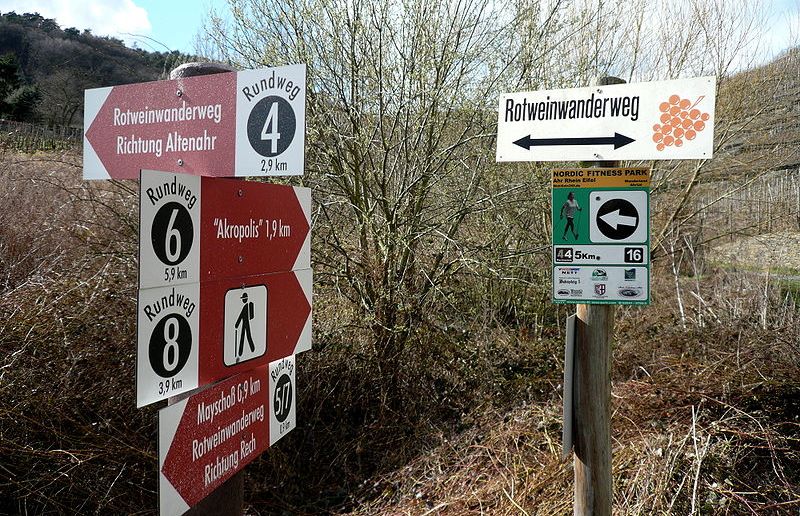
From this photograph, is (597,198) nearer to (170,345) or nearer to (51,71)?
(170,345)

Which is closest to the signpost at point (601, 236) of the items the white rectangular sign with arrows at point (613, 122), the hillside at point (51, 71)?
the white rectangular sign with arrows at point (613, 122)

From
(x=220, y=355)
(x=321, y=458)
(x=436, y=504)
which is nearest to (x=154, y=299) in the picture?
(x=220, y=355)

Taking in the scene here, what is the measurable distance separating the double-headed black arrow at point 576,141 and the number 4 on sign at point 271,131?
4.13 feet

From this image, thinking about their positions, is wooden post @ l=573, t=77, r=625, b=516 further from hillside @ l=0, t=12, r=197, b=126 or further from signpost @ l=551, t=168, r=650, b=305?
hillside @ l=0, t=12, r=197, b=126

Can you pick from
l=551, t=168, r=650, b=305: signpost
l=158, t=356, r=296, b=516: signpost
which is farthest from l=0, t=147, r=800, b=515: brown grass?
l=158, t=356, r=296, b=516: signpost

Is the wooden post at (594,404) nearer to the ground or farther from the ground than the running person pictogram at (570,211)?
nearer to the ground

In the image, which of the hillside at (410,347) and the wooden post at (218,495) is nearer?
the wooden post at (218,495)

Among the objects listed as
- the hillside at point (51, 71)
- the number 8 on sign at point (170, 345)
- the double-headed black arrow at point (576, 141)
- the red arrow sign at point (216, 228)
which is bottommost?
the number 8 on sign at point (170, 345)

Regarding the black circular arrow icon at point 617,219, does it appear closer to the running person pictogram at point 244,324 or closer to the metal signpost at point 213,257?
the metal signpost at point 213,257

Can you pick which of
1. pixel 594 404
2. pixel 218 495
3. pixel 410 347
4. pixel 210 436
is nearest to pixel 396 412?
pixel 410 347

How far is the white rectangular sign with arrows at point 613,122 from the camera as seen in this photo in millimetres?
2705

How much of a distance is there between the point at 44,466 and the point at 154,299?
137 inches

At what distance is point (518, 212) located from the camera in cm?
708

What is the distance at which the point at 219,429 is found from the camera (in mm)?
2066
